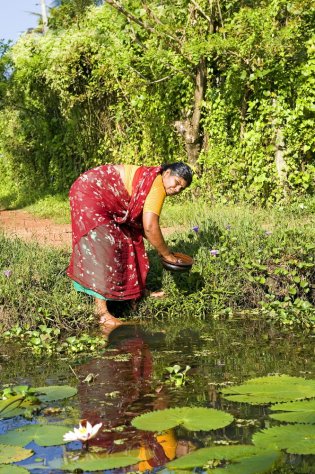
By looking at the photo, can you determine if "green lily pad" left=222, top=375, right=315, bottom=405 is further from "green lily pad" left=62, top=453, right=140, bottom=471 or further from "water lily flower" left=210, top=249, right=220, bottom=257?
"water lily flower" left=210, top=249, right=220, bottom=257

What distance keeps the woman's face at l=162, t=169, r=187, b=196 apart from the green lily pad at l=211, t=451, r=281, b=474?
3.02 m

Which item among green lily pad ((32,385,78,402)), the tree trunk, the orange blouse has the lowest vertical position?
green lily pad ((32,385,78,402))

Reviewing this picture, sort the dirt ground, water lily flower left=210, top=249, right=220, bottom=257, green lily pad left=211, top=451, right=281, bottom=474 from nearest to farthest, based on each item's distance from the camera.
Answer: green lily pad left=211, top=451, right=281, bottom=474
water lily flower left=210, top=249, right=220, bottom=257
the dirt ground

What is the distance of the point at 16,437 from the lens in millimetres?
3377

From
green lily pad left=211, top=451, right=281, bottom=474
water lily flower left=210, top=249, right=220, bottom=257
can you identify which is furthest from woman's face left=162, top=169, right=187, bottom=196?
green lily pad left=211, top=451, right=281, bottom=474

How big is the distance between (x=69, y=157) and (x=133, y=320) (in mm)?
9430

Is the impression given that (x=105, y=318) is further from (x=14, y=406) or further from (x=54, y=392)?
(x=14, y=406)

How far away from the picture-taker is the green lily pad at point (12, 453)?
10.2 feet

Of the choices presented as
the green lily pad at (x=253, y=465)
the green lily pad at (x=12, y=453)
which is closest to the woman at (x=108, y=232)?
the green lily pad at (x=12, y=453)

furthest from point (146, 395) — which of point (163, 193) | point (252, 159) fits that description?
point (252, 159)

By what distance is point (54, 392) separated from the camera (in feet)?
13.5

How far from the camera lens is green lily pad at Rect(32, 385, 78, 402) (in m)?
4.03

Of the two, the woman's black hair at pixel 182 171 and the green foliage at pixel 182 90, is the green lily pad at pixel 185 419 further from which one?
the green foliage at pixel 182 90

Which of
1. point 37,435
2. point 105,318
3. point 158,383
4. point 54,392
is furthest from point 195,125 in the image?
point 37,435
